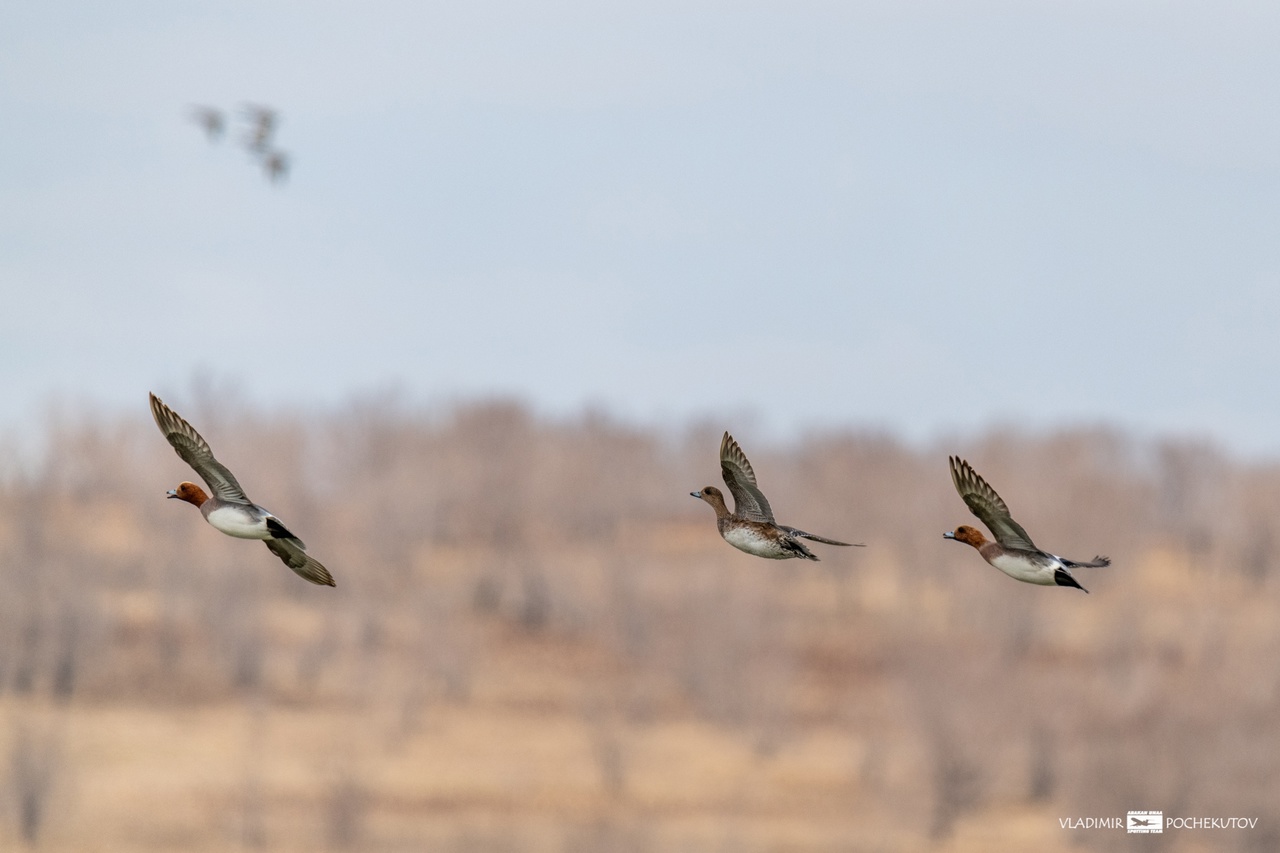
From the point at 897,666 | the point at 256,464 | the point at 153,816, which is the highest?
the point at 256,464

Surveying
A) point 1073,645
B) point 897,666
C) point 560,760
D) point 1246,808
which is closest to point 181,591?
point 560,760

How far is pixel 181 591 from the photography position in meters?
96.2

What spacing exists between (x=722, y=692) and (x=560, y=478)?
34196mm

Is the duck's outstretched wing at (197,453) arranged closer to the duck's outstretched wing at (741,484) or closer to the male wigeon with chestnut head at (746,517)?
the male wigeon with chestnut head at (746,517)

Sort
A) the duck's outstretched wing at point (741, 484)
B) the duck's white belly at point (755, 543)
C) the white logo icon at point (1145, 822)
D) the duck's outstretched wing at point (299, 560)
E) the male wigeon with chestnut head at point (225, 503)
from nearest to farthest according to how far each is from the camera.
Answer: the male wigeon with chestnut head at point (225, 503)
the duck's outstretched wing at point (299, 560)
the duck's white belly at point (755, 543)
the duck's outstretched wing at point (741, 484)
the white logo icon at point (1145, 822)

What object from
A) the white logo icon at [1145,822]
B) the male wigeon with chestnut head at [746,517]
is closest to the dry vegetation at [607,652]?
the white logo icon at [1145,822]

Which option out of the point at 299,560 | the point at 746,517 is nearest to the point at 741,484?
the point at 746,517

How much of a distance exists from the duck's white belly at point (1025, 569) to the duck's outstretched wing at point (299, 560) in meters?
5.11

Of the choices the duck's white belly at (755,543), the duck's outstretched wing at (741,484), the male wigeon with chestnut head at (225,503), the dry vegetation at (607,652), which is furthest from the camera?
the dry vegetation at (607,652)

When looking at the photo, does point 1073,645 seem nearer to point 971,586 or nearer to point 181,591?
point 971,586

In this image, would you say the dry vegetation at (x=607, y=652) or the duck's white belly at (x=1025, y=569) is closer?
the duck's white belly at (x=1025, y=569)

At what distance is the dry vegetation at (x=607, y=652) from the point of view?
68.4 metres

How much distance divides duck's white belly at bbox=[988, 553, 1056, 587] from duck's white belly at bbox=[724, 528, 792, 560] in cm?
166

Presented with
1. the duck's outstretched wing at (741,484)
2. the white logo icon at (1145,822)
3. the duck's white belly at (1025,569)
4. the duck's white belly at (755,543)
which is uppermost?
the duck's outstretched wing at (741,484)
